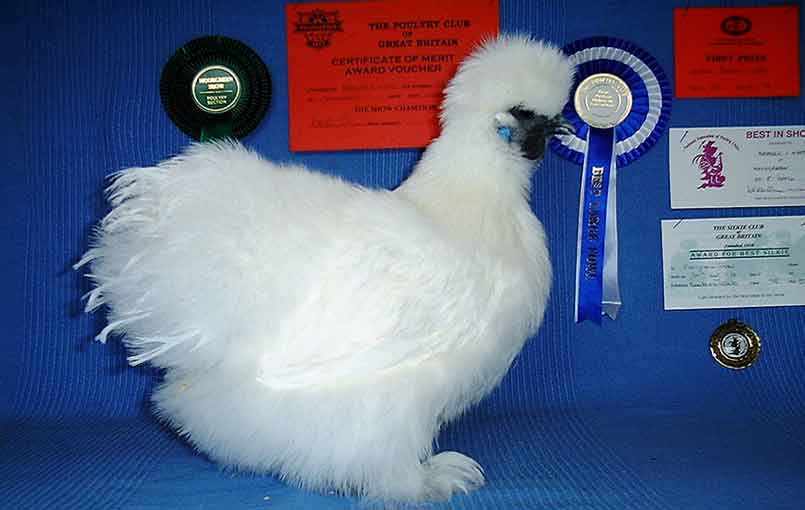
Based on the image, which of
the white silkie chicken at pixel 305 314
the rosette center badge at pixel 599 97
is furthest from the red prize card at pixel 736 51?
the white silkie chicken at pixel 305 314

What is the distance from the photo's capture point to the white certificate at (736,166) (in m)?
2.71

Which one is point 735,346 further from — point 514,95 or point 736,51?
point 514,95

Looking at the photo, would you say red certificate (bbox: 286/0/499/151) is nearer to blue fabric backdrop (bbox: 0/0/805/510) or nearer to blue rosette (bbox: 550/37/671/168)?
blue fabric backdrop (bbox: 0/0/805/510)

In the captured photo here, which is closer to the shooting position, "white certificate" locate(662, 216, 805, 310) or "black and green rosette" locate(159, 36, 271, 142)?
"black and green rosette" locate(159, 36, 271, 142)

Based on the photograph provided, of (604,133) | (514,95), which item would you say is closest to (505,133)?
(514,95)

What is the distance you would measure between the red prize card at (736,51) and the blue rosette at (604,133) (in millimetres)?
128

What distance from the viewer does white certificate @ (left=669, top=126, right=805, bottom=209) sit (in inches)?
107

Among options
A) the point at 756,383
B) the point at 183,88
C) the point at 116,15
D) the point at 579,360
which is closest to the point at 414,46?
the point at 183,88

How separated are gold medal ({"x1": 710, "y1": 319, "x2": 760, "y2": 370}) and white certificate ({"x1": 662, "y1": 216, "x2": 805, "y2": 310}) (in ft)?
0.29

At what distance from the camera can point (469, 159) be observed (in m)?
2.21

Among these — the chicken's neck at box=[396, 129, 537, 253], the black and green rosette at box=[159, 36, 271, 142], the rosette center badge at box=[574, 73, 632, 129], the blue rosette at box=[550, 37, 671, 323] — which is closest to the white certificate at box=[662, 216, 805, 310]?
the blue rosette at box=[550, 37, 671, 323]

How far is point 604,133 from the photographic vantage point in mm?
2676

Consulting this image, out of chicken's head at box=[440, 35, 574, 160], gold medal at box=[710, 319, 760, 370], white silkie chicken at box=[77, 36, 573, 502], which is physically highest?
chicken's head at box=[440, 35, 574, 160]

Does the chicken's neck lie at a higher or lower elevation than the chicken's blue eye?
lower
